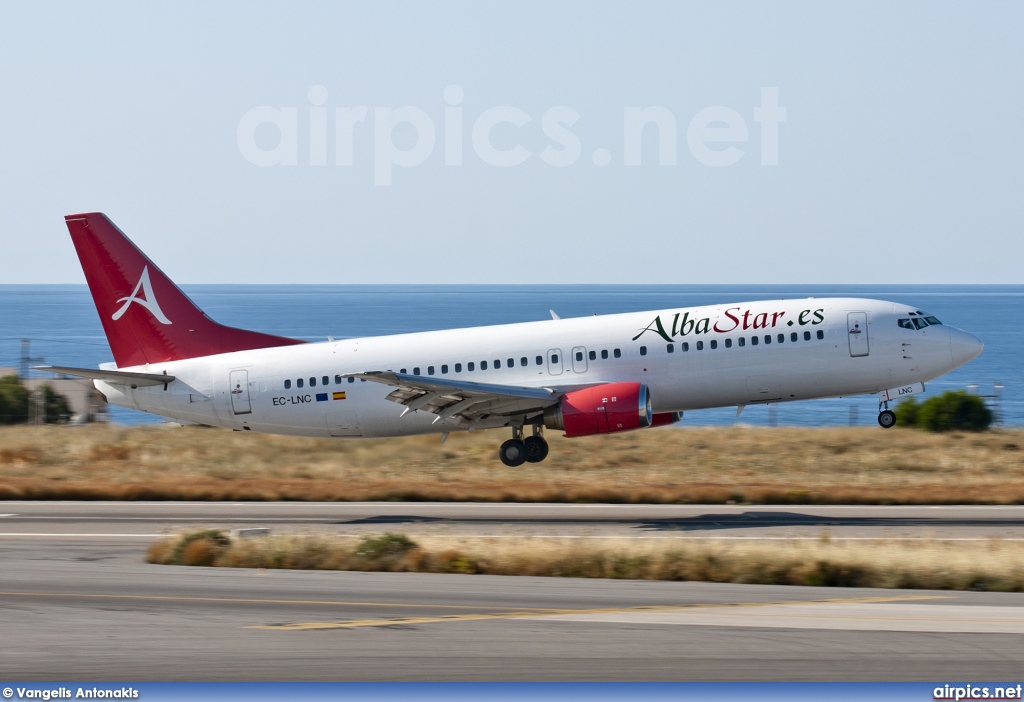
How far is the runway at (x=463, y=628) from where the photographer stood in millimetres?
12891

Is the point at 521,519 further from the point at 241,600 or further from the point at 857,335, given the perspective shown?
the point at 241,600

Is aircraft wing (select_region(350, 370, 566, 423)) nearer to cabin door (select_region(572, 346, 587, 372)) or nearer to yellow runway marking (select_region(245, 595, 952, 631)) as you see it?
cabin door (select_region(572, 346, 587, 372))

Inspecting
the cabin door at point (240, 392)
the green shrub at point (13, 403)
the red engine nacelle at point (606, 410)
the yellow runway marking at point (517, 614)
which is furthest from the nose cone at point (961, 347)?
the green shrub at point (13, 403)

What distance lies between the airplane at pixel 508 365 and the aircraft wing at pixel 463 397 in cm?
6

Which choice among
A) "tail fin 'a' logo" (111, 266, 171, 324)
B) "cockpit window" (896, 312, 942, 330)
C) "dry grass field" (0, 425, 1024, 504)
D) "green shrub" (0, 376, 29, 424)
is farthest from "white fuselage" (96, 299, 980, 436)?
"green shrub" (0, 376, 29, 424)

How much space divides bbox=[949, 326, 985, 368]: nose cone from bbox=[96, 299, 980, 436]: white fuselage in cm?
4

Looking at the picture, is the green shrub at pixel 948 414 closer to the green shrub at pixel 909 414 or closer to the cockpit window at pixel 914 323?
the green shrub at pixel 909 414

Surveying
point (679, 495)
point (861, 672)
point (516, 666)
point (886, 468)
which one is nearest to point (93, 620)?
point (516, 666)

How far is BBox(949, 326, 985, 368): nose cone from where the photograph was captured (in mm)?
30547

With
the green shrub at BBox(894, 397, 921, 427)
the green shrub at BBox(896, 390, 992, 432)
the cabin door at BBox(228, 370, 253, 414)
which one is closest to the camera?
the cabin door at BBox(228, 370, 253, 414)

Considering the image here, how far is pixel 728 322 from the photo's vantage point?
102 feet

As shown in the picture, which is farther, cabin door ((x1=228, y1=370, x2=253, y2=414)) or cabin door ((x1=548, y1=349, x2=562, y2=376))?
cabin door ((x1=228, y1=370, x2=253, y2=414))

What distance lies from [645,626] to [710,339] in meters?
16.7

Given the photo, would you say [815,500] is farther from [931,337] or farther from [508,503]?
[508,503]
